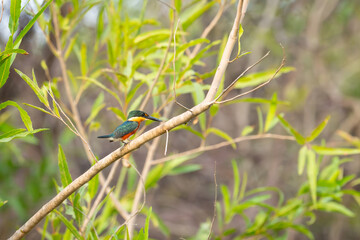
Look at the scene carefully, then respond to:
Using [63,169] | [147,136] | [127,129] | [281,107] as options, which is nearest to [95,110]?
[63,169]

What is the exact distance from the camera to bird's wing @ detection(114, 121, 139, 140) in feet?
2.90

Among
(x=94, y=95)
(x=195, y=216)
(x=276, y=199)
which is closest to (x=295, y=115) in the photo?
(x=276, y=199)

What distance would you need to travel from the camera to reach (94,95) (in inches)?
128

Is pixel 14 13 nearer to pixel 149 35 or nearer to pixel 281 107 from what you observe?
pixel 149 35

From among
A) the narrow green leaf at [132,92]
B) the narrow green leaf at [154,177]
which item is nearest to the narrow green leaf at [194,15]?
the narrow green leaf at [132,92]

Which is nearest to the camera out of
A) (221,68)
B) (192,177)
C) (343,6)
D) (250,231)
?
(221,68)

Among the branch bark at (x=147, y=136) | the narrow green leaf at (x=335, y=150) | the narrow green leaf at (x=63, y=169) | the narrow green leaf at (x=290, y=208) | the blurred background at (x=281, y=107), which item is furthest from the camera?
the blurred background at (x=281, y=107)

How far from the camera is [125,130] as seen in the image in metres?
0.90

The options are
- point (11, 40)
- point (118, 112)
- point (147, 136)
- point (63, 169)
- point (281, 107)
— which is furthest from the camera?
point (281, 107)

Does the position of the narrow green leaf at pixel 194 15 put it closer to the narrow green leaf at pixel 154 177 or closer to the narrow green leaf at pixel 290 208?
the narrow green leaf at pixel 154 177

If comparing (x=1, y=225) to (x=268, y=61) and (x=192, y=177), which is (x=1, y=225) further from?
(x=268, y=61)

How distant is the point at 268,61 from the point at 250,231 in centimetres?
244

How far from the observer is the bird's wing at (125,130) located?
34.9 inches

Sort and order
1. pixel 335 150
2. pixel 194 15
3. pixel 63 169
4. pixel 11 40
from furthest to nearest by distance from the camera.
A: pixel 194 15 → pixel 335 150 → pixel 63 169 → pixel 11 40
